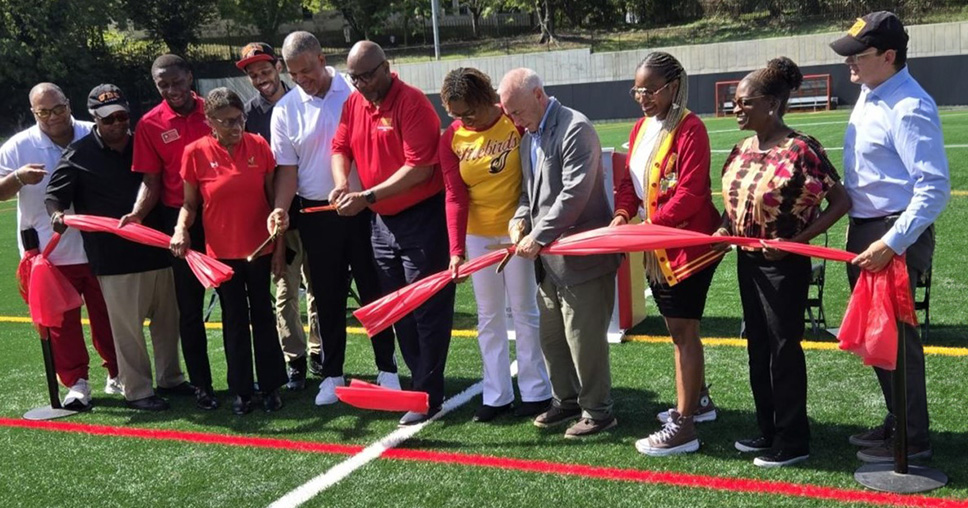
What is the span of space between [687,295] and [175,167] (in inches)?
128

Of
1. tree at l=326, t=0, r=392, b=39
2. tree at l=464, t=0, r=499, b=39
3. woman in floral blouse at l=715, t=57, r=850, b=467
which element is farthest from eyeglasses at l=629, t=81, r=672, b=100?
tree at l=326, t=0, r=392, b=39

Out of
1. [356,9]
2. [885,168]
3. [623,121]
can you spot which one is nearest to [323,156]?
[885,168]

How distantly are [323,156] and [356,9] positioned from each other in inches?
2229

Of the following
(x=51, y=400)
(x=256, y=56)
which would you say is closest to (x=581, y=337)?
(x=256, y=56)

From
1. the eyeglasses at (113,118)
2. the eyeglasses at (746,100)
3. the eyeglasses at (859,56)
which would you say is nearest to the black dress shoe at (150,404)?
the eyeglasses at (113,118)

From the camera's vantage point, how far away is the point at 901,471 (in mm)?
4121

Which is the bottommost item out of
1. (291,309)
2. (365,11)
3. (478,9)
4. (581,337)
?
(291,309)

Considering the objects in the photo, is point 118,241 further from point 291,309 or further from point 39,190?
point 291,309

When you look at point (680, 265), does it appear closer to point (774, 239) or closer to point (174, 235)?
point (774, 239)

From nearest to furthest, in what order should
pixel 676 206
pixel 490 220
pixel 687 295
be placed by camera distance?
pixel 676 206, pixel 687 295, pixel 490 220

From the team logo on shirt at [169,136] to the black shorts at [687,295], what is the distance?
314cm

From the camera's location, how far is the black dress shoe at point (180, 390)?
20.9 ft

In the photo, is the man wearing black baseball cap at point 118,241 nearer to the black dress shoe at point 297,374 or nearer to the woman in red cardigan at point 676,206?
the black dress shoe at point 297,374

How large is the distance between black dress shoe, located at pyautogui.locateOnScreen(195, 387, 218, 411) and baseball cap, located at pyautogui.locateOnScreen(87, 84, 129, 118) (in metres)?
1.86
